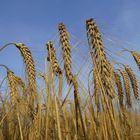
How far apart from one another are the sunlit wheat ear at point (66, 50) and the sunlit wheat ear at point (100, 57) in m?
0.27

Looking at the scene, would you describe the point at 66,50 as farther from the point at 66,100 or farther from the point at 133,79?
the point at 133,79

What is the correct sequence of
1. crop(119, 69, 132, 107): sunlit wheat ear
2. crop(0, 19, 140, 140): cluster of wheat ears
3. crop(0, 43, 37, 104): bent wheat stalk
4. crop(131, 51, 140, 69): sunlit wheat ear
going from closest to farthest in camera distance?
crop(0, 19, 140, 140): cluster of wheat ears
crop(0, 43, 37, 104): bent wheat stalk
crop(131, 51, 140, 69): sunlit wheat ear
crop(119, 69, 132, 107): sunlit wheat ear

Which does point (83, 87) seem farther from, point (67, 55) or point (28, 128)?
point (28, 128)

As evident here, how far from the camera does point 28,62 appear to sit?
3.11m

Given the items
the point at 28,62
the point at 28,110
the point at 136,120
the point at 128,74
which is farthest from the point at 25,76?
the point at 136,120

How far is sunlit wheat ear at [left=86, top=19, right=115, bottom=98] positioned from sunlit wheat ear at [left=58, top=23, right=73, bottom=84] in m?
0.27

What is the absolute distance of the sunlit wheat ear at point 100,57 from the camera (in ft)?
7.86

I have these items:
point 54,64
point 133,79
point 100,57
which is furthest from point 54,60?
point 133,79

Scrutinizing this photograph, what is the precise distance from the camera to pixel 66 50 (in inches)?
108

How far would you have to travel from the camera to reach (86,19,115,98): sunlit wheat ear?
7.86ft

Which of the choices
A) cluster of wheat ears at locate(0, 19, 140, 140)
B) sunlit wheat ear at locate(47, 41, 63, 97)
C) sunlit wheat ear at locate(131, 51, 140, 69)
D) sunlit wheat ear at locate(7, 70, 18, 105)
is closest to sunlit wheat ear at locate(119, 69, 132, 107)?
cluster of wheat ears at locate(0, 19, 140, 140)

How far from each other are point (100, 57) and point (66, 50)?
0.40 m

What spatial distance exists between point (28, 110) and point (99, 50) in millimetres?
1082

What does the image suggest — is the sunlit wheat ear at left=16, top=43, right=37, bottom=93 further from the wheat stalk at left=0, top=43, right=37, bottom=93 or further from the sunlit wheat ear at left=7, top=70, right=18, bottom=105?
the sunlit wheat ear at left=7, top=70, right=18, bottom=105
